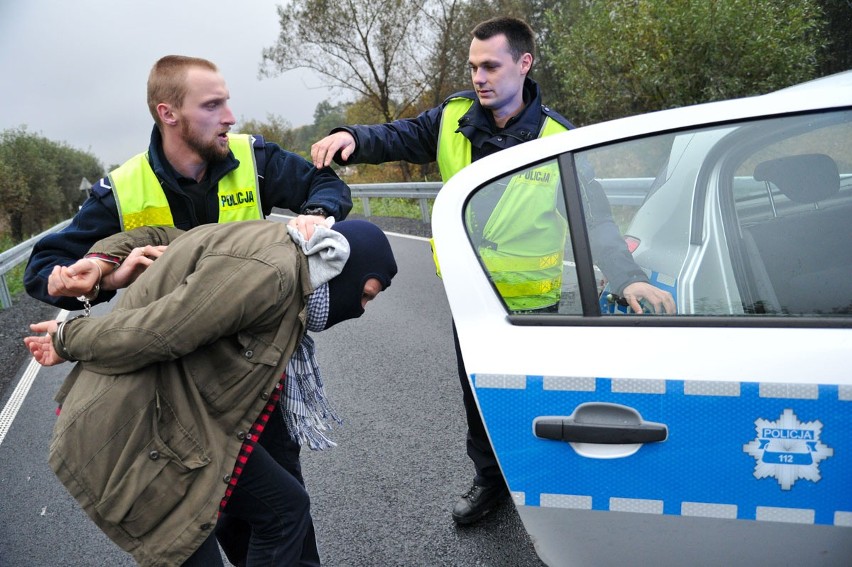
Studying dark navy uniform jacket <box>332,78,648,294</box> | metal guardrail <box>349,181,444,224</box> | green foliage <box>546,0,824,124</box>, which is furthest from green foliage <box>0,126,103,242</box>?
dark navy uniform jacket <box>332,78,648,294</box>

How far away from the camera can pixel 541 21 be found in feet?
89.8

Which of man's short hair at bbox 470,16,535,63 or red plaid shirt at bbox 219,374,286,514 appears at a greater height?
man's short hair at bbox 470,16,535,63

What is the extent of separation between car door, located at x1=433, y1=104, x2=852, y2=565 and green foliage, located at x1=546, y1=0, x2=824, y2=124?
10.8 meters

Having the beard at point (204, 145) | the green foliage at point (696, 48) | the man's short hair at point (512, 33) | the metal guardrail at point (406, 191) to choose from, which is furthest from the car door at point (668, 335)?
the green foliage at point (696, 48)

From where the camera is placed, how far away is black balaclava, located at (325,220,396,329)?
196cm

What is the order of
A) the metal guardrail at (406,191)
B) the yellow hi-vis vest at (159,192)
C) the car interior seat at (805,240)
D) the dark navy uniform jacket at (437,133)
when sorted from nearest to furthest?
1. the car interior seat at (805,240)
2. the yellow hi-vis vest at (159,192)
3. the dark navy uniform jacket at (437,133)
4. the metal guardrail at (406,191)

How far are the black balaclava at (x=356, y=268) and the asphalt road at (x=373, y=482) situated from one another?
1.30 metres

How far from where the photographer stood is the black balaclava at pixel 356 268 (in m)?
1.96

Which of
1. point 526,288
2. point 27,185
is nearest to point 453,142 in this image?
point 526,288

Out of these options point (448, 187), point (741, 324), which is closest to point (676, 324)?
point (741, 324)

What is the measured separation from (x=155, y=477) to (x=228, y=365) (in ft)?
1.03

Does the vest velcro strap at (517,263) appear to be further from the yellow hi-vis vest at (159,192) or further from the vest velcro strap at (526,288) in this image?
the yellow hi-vis vest at (159,192)

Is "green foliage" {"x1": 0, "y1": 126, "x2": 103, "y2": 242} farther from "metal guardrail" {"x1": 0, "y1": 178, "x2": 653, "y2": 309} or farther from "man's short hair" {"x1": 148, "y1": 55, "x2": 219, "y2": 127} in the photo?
"man's short hair" {"x1": 148, "y1": 55, "x2": 219, "y2": 127}

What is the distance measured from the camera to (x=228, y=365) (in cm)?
182
